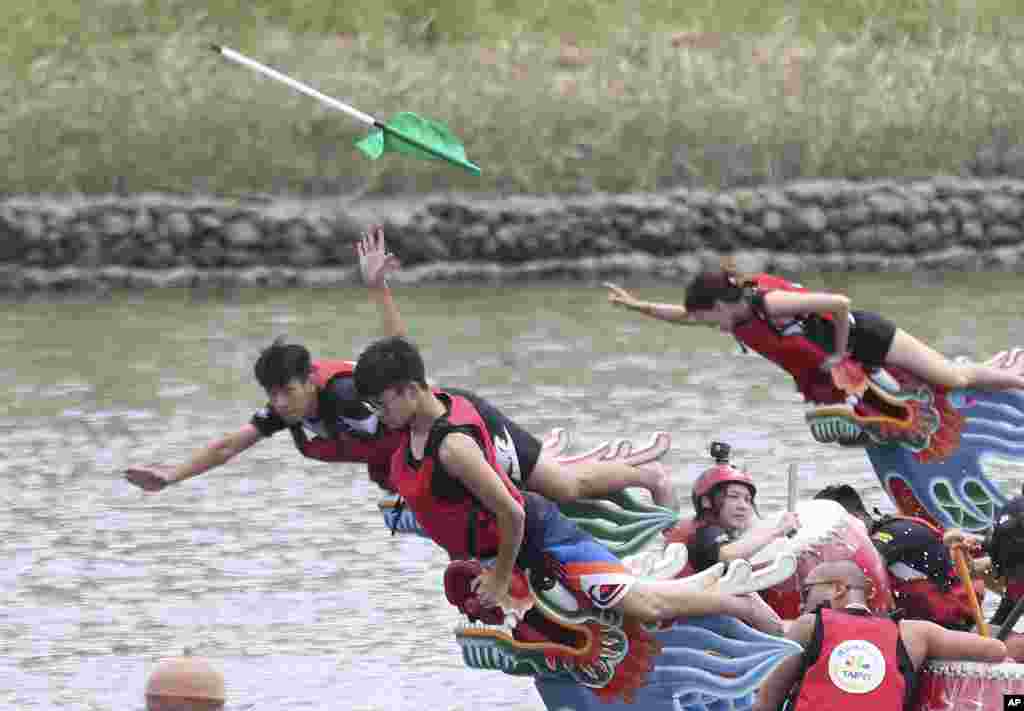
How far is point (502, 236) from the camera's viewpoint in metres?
30.5

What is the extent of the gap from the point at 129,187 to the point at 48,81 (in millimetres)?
2379

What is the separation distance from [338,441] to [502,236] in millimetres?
18667

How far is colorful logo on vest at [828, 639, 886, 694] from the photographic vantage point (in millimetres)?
8586

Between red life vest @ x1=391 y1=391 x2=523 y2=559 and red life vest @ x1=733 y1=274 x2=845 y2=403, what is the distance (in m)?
3.62

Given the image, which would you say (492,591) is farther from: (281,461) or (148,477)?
(281,461)

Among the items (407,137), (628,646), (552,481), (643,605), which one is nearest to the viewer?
(643,605)

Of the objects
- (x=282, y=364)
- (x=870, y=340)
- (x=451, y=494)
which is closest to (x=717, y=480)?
(x=451, y=494)

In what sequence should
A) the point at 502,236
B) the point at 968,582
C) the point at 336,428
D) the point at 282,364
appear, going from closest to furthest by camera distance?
the point at 968,582, the point at 282,364, the point at 336,428, the point at 502,236

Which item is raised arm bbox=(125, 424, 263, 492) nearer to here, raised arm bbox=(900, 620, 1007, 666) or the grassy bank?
raised arm bbox=(900, 620, 1007, 666)

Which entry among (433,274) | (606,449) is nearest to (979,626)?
(606,449)

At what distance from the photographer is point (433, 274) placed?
30297 millimetres

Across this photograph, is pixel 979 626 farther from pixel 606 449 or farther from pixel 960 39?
pixel 960 39

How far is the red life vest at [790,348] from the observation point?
43.4 feet

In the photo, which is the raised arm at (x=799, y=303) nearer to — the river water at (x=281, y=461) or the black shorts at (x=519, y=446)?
the black shorts at (x=519, y=446)
